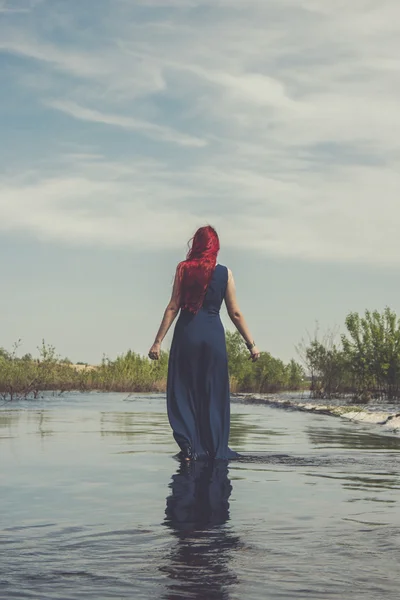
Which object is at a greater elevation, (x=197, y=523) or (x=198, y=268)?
(x=198, y=268)

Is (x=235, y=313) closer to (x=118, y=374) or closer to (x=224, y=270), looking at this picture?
(x=224, y=270)

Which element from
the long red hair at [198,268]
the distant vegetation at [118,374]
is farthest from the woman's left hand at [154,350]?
the distant vegetation at [118,374]

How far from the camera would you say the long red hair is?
31.1 ft

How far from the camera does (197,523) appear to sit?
559cm

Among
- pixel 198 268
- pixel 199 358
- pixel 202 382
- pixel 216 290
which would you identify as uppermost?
pixel 198 268

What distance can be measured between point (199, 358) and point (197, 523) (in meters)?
3.97

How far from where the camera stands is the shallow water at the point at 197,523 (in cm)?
402

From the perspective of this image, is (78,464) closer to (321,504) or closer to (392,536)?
(321,504)

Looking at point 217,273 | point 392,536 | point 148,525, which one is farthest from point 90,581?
point 217,273

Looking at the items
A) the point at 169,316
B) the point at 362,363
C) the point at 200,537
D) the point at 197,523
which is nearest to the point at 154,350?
the point at 169,316

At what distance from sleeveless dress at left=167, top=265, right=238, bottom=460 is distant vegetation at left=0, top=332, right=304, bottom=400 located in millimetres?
16045

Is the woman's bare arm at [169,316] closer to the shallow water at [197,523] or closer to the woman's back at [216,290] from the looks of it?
the woman's back at [216,290]

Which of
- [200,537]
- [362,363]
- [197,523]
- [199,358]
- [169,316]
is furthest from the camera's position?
[362,363]

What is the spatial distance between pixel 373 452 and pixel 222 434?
2.20 metres
